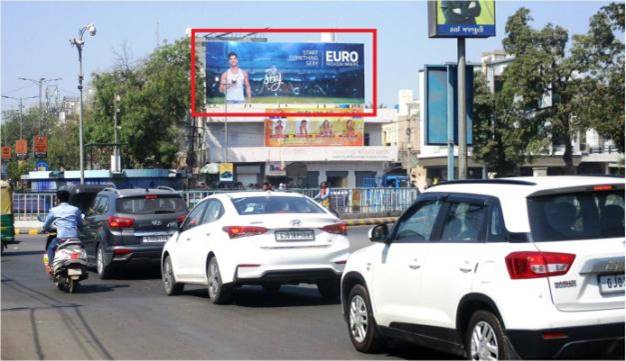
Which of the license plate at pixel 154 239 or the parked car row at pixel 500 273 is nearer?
the parked car row at pixel 500 273

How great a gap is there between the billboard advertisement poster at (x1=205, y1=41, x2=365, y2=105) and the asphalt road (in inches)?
1751

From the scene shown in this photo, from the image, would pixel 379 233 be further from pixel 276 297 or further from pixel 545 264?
pixel 276 297

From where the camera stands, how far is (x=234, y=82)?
2397 inches

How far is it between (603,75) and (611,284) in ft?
112

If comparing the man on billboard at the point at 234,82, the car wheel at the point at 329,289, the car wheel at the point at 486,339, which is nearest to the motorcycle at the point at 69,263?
the car wheel at the point at 329,289

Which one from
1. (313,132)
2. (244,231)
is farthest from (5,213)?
(313,132)

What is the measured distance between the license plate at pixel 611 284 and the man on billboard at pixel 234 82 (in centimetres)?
5404

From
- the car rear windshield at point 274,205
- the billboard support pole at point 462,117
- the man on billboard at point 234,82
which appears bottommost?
the car rear windshield at point 274,205

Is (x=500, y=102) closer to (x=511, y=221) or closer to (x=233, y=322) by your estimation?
(x=233, y=322)

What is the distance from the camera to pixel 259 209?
13109 millimetres

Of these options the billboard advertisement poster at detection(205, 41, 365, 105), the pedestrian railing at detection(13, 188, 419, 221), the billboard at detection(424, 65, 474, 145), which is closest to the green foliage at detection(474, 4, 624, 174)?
the pedestrian railing at detection(13, 188, 419, 221)

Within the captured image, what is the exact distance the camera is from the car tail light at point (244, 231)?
41.1 ft

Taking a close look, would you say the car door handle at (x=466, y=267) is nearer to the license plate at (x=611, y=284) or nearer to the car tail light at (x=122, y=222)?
the license plate at (x=611, y=284)

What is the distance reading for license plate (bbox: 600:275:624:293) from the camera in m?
6.88
